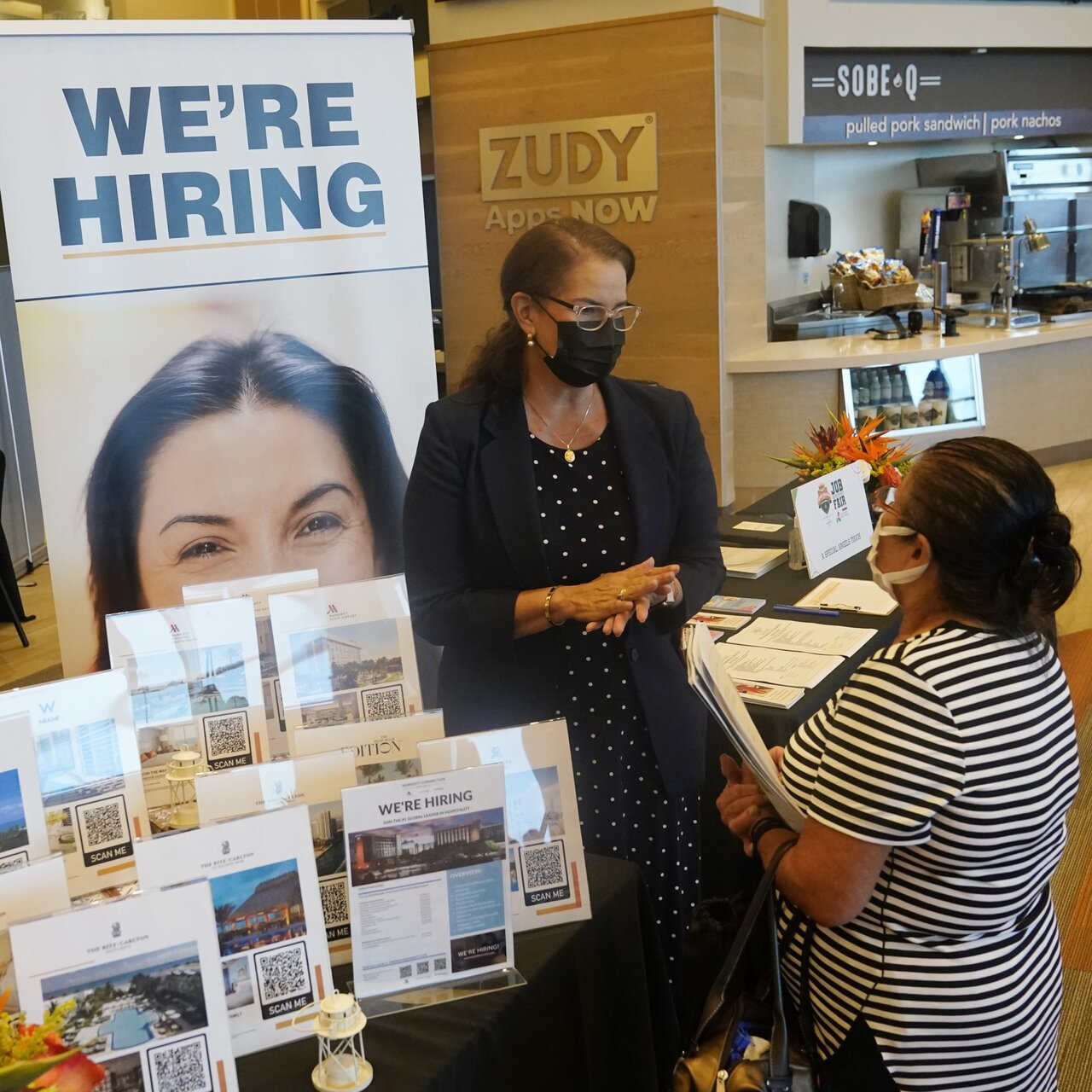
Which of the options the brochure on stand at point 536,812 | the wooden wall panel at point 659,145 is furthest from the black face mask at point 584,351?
the wooden wall panel at point 659,145

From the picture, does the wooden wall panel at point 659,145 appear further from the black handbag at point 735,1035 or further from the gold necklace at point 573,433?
the black handbag at point 735,1035

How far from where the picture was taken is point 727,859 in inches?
104

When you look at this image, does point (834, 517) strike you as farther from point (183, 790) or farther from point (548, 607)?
point (183, 790)

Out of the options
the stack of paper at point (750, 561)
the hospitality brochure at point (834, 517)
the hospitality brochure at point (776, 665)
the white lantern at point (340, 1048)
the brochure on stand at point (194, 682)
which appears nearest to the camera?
the white lantern at point (340, 1048)

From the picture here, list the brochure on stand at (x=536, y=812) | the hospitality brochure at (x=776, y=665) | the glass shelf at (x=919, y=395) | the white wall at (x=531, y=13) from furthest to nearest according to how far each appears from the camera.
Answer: the glass shelf at (x=919, y=395)
the white wall at (x=531, y=13)
the hospitality brochure at (x=776, y=665)
the brochure on stand at (x=536, y=812)

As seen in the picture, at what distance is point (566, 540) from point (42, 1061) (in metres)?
1.25

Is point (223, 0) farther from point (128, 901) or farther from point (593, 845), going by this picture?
point (128, 901)

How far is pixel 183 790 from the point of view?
1626 millimetres

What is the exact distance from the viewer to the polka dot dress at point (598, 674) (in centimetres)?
204

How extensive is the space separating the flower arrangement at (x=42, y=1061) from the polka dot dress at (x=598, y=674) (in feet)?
3.69

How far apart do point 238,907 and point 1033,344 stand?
7035 mm

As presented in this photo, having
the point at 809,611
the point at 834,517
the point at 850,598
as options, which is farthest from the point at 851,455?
the point at 809,611

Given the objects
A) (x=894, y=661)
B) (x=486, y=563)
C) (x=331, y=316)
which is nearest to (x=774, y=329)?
(x=331, y=316)

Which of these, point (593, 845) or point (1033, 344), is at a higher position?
point (1033, 344)
